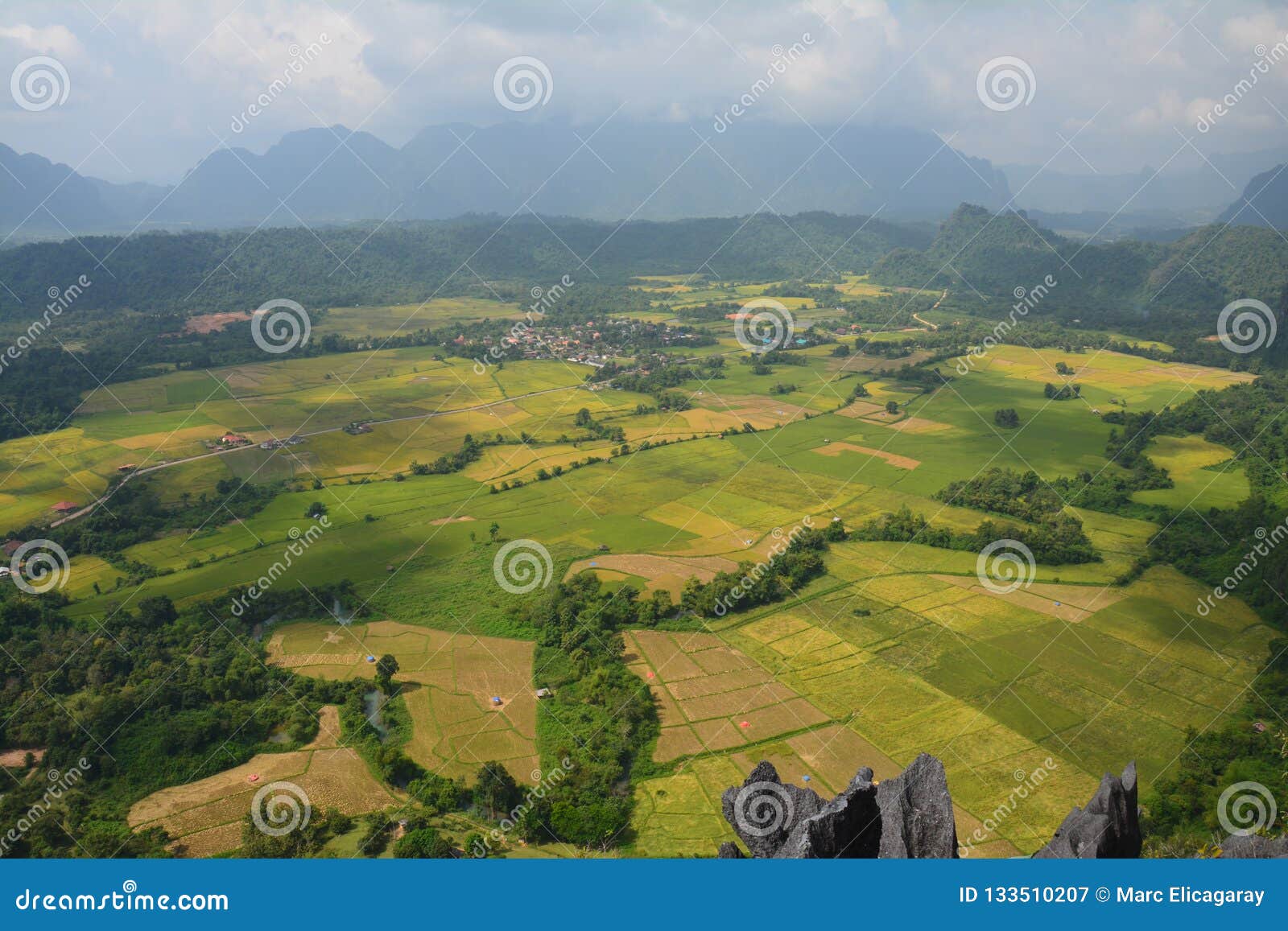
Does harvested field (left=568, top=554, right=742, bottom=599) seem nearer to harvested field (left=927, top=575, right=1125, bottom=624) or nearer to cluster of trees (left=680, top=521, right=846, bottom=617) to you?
cluster of trees (left=680, top=521, right=846, bottom=617)

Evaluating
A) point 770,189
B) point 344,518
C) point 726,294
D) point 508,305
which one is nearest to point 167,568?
point 344,518

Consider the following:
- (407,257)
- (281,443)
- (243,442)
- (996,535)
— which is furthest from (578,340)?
(996,535)

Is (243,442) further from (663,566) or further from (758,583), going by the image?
(758,583)

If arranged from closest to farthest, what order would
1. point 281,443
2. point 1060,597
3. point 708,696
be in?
point 708,696 → point 1060,597 → point 281,443

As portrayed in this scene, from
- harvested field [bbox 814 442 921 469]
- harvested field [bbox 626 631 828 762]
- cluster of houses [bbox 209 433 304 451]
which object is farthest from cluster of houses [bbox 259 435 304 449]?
harvested field [bbox 814 442 921 469]

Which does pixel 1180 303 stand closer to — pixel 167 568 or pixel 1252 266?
pixel 1252 266

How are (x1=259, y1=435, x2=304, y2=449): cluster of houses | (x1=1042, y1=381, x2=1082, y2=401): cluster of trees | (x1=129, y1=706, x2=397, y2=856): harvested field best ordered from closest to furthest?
(x1=129, y1=706, x2=397, y2=856): harvested field < (x1=259, y1=435, x2=304, y2=449): cluster of houses < (x1=1042, y1=381, x2=1082, y2=401): cluster of trees

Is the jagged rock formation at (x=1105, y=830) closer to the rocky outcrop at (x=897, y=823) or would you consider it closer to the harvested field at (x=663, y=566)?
the rocky outcrop at (x=897, y=823)
